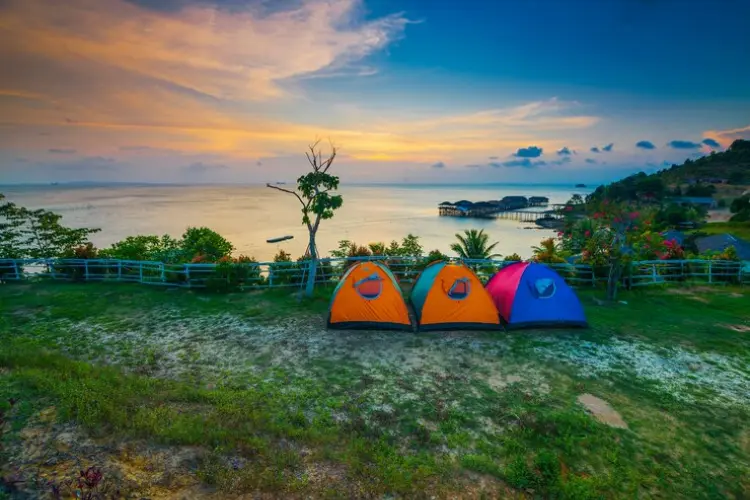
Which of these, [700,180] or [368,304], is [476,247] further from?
[700,180]

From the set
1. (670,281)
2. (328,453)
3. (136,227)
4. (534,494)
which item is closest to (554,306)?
(534,494)

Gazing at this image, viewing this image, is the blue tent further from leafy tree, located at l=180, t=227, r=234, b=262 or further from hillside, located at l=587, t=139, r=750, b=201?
hillside, located at l=587, t=139, r=750, b=201

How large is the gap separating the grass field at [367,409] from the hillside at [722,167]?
118 metres

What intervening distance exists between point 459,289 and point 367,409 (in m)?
4.48

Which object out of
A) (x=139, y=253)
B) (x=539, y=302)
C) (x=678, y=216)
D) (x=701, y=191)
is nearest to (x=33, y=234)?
(x=139, y=253)

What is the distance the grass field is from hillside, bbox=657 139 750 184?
388ft

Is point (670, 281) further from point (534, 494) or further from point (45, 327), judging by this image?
point (45, 327)

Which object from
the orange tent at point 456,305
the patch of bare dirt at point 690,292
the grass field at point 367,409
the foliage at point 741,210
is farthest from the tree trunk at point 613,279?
the foliage at point 741,210

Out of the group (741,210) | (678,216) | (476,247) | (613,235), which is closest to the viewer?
(613,235)

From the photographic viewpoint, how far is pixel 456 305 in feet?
31.0

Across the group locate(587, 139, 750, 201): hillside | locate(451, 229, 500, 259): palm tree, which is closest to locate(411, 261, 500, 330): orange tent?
locate(451, 229, 500, 259): palm tree

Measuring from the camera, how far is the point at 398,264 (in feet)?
48.4

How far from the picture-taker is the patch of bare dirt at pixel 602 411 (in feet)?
19.3

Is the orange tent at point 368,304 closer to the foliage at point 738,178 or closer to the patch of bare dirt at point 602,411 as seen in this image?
the patch of bare dirt at point 602,411
